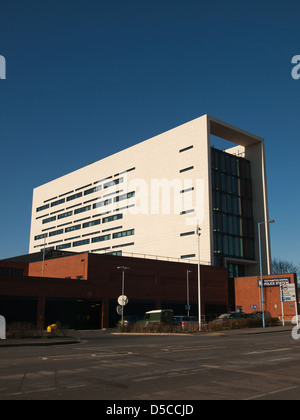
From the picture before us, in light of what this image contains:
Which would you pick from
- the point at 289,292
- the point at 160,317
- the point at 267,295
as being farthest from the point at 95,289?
the point at 267,295

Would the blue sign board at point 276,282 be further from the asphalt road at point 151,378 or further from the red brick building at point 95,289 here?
the asphalt road at point 151,378

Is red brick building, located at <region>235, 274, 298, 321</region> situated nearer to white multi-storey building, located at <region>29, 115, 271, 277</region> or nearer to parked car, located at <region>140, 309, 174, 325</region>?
white multi-storey building, located at <region>29, 115, 271, 277</region>

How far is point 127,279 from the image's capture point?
2089 inches

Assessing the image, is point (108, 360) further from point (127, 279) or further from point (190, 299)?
point (190, 299)

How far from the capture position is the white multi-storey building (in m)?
67.9

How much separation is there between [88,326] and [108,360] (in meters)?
36.5

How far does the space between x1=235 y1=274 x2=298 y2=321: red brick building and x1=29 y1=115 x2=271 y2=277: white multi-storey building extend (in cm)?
543

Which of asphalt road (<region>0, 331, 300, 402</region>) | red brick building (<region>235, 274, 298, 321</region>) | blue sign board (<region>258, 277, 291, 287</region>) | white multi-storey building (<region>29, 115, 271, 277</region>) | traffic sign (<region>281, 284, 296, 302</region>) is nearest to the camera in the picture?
asphalt road (<region>0, 331, 300, 402</region>)

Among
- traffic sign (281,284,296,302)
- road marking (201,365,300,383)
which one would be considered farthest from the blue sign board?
road marking (201,365,300,383)

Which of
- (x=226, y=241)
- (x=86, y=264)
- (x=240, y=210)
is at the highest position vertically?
(x=240, y=210)

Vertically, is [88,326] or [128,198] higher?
[128,198]

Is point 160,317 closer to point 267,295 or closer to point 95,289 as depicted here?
point 95,289

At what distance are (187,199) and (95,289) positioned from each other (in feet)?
84.6
